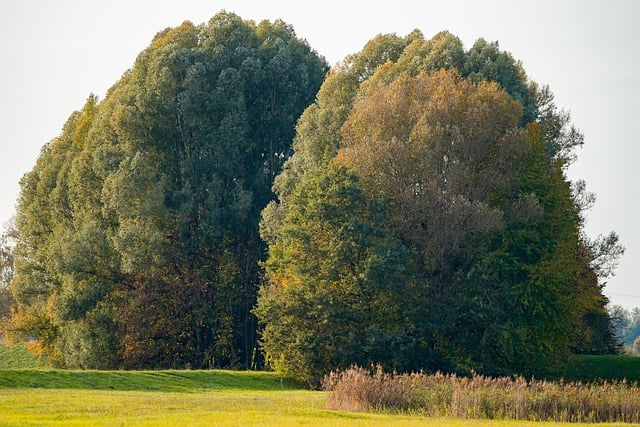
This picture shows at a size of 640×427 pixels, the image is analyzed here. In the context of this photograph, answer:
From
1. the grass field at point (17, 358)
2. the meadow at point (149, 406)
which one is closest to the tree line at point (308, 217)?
the grass field at point (17, 358)

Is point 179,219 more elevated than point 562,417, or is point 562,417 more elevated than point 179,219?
point 179,219

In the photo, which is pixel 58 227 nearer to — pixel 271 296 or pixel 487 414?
pixel 271 296

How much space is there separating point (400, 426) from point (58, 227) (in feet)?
144

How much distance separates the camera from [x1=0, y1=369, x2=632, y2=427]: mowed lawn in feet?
81.0

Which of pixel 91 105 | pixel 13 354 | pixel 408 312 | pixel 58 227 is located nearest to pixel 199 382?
pixel 408 312

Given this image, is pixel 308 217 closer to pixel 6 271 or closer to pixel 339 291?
pixel 339 291

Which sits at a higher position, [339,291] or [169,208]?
[169,208]

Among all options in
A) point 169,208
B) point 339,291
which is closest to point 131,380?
point 339,291

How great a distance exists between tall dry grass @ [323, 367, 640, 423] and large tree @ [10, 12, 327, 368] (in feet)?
92.8

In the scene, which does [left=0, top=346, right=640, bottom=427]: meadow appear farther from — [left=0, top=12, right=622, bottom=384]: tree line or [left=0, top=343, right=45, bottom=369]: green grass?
[left=0, top=343, right=45, bottom=369]: green grass

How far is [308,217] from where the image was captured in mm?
49812

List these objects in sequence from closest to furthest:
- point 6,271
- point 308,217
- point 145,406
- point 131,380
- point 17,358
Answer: point 145,406
point 131,380
point 308,217
point 17,358
point 6,271

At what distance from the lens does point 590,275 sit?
200 ft

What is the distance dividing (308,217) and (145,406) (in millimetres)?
22551
